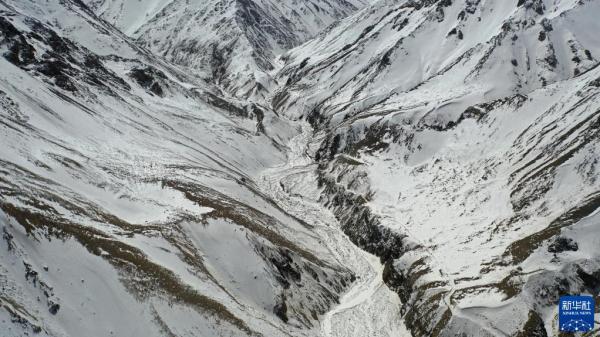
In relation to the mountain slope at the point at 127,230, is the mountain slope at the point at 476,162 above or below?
above

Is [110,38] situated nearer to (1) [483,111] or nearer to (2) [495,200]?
(1) [483,111]

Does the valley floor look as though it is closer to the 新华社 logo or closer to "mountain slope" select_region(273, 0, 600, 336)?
"mountain slope" select_region(273, 0, 600, 336)

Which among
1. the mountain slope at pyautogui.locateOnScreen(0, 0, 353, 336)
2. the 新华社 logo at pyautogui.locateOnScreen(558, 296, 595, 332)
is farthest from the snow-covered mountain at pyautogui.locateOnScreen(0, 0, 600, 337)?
the 新华社 logo at pyautogui.locateOnScreen(558, 296, 595, 332)

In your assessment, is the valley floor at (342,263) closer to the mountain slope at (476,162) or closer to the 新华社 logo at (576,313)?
the mountain slope at (476,162)

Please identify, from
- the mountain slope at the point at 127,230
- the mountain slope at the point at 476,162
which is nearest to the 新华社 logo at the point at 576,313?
the mountain slope at the point at 476,162

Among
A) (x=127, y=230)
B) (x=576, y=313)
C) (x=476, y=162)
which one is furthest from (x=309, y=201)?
(x=576, y=313)

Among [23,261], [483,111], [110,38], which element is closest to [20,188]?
[23,261]
